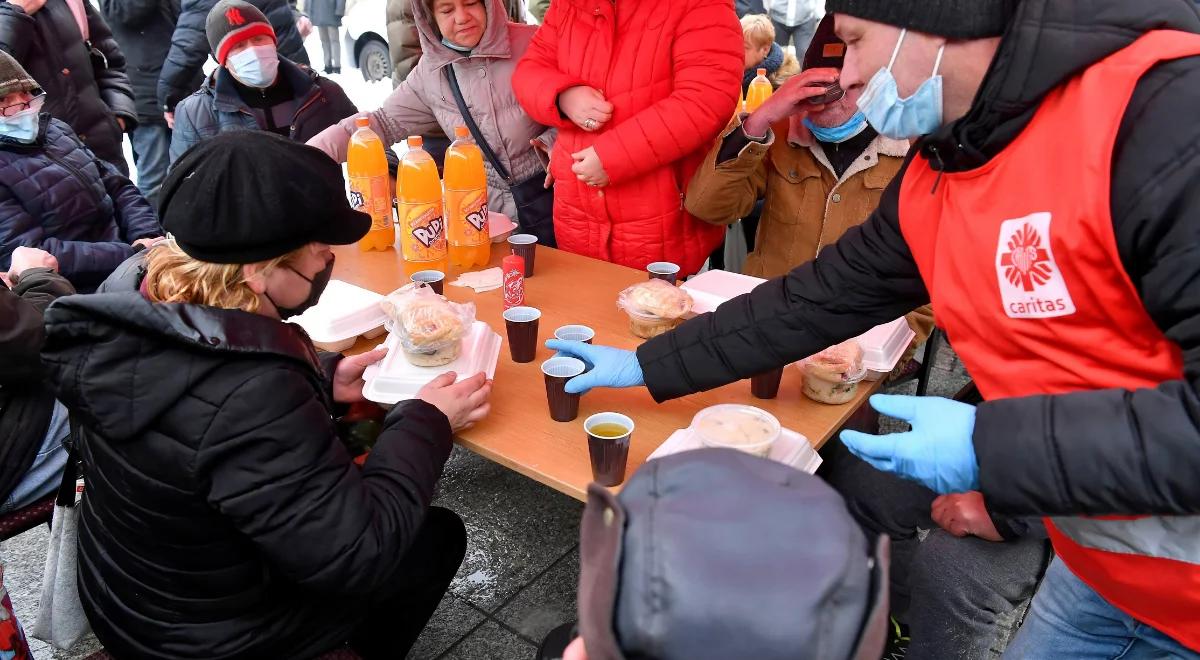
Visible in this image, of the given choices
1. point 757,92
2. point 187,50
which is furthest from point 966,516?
point 187,50

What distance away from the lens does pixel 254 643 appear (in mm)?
1789

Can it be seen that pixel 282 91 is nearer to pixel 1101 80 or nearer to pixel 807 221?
pixel 807 221

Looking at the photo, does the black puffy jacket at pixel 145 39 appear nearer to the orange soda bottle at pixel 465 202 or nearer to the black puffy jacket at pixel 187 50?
the black puffy jacket at pixel 187 50

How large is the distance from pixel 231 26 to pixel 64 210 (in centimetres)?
128

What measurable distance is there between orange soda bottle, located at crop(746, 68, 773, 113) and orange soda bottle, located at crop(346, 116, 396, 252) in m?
2.67

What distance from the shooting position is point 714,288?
2.67 meters

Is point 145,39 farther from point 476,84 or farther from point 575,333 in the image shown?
point 575,333

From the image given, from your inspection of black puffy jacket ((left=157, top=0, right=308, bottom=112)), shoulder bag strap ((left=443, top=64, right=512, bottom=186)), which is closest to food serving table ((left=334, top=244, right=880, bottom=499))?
shoulder bag strap ((left=443, top=64, right=512, bottom=186))

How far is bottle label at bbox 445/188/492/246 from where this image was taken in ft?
9.56

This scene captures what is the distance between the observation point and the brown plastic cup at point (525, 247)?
2.88m

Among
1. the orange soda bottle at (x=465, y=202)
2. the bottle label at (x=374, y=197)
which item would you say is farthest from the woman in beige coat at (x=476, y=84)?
the orange soda bottle at (x=465, y=202)

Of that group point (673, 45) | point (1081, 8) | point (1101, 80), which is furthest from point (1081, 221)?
point (673, 45)

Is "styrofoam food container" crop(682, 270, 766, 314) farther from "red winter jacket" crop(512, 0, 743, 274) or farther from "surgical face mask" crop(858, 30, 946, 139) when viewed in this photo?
"surgical face mask" crop(858, 30, 946, 139)

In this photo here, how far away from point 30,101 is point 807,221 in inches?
128
